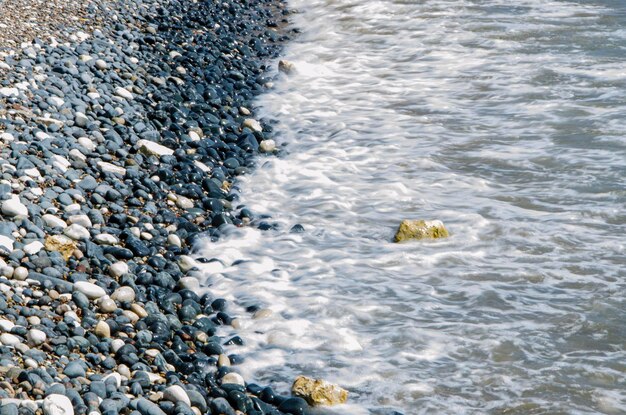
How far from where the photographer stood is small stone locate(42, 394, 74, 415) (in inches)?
119

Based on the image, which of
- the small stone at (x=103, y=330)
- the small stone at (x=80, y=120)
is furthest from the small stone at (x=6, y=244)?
the small stone at (x=80, y=120)

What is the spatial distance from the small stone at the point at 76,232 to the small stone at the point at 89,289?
17.6 inches

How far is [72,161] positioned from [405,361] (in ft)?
8.05

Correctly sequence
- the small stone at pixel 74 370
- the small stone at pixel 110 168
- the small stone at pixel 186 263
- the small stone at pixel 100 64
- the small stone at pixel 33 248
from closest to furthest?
1. the small stone at pixel 74 370
2. the small stone at pixel 33 248
3. the small stone at pixel 186 263
4. the small stone at pixel 110 168
5. the small stone at pixel 100 64

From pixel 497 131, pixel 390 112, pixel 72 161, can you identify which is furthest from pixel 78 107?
pixel 497 131

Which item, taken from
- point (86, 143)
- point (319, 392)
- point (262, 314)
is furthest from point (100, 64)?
point (319, 392)

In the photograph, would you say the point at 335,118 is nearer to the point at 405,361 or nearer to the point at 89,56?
the point at 89,56

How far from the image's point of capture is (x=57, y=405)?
3045 mm

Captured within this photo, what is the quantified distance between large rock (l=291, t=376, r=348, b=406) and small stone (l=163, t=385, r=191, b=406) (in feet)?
1.71

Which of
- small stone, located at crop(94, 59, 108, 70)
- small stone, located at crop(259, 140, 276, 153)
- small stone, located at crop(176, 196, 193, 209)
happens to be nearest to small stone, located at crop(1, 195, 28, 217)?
small stone, located at crop(176, 196, 193, 209)

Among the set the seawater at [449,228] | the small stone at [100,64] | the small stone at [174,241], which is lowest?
the seawater at [449,228]

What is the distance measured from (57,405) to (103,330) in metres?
0.75

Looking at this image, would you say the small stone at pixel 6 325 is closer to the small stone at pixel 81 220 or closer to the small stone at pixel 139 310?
the small stone at pixel 139 310

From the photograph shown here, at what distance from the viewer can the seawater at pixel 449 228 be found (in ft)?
12.8
